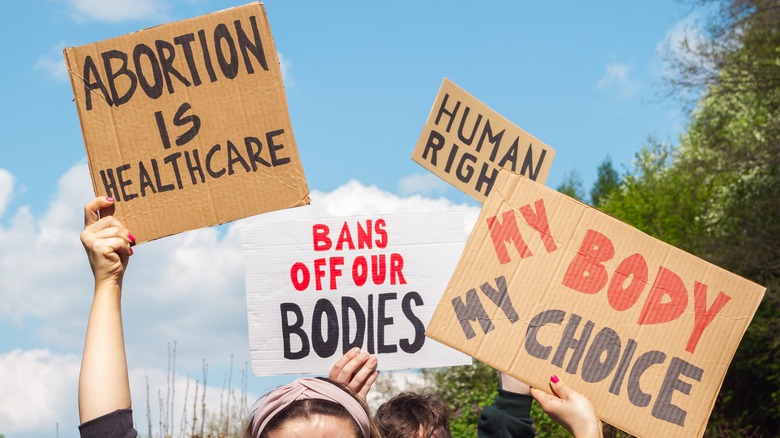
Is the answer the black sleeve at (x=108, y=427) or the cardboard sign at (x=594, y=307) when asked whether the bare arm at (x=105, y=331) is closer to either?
the black sleeve at (x=108, y=427)

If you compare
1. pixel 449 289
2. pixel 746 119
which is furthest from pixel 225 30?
pixel 746 119

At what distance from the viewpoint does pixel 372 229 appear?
4.27 metres

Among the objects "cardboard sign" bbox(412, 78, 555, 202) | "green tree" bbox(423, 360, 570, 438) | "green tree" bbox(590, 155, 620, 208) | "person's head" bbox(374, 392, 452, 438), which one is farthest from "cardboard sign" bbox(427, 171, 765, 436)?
"green tree" bbox(590, 155, 620, 208)

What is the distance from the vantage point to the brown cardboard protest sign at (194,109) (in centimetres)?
316

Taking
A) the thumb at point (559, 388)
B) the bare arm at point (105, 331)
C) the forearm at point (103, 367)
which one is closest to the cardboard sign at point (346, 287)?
the thumb at point (559, 388)

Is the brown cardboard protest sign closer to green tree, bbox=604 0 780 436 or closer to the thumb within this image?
the thumb

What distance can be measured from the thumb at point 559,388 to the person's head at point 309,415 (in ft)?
3.17

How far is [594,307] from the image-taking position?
2951 mm

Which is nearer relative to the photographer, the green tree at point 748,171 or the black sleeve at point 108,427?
the black sleeve at point 108,427

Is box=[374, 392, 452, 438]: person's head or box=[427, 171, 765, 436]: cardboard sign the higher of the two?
box=[427, 171, 765, 436]: cardboard sign

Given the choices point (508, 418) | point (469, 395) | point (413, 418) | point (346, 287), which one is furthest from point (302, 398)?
point (469, 395)

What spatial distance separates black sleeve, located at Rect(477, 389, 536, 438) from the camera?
9.52 ft

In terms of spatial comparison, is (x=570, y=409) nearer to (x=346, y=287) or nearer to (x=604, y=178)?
(x=346, y=287)

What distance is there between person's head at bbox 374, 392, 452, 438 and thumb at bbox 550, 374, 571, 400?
65 centimetres
